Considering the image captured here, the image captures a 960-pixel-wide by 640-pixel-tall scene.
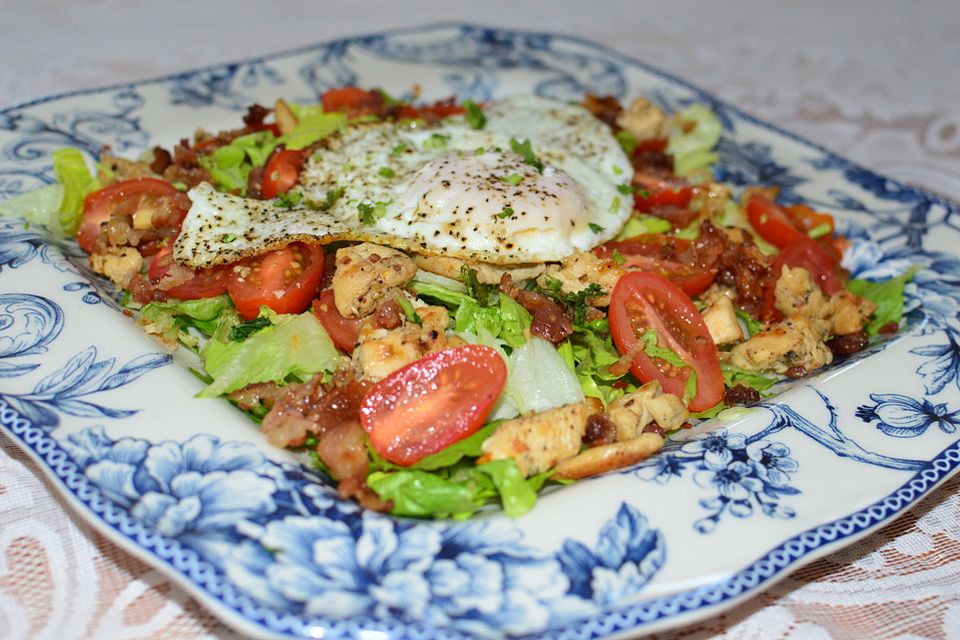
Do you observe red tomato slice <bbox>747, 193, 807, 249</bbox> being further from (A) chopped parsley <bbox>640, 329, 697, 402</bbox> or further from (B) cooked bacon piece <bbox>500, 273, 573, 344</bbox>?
(B) cooked bacon piece <bbox>500, 273, 573, 344</bbox>

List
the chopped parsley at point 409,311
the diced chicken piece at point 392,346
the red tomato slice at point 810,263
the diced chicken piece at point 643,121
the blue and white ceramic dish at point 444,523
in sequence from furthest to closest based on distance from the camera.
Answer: the diced chicken piece at point 643,121, the red tomato slice at point 810,263, the chopped parsley at point 409,311, the diced chicken piece at point 392,346, the blue and white ceramic dish at point 444,523

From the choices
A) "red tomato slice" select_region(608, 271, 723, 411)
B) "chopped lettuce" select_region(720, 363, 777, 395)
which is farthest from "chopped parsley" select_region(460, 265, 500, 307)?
"chopped lettuce" select_region(720, 363, 777, 395)

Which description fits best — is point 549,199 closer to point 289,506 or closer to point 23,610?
point 289,506

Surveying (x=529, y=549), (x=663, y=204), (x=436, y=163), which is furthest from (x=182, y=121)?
(x=529, y=549)

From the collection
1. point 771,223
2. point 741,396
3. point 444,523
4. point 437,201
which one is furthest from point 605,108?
point 444,523

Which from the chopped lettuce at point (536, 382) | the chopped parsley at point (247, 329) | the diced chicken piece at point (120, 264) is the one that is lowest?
the chopped lettuce at point (536, 382)

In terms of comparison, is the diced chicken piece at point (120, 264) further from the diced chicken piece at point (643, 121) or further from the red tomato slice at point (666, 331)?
the diced chicken piece at point (643, 121)

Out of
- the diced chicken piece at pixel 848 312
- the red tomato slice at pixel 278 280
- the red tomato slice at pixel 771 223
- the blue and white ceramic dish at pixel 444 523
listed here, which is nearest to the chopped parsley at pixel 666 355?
the blue and white ceramic dish at pixel 444 523

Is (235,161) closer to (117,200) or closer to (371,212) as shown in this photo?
(117,200)
